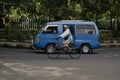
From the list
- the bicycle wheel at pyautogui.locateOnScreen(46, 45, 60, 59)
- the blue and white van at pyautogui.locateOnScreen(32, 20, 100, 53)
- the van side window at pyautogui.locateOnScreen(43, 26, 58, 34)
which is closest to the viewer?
the bicycle wheel at pyautogui.locateOnScreen(46, 45, 60, 59)

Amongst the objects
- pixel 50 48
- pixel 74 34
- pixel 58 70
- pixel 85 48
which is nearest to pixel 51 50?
pixel 50 48

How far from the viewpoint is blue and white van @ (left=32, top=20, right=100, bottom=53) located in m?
26.8

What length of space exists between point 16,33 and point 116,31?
824 centimetres

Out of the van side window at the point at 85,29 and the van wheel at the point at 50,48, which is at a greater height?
the van side window at the point at 85,29

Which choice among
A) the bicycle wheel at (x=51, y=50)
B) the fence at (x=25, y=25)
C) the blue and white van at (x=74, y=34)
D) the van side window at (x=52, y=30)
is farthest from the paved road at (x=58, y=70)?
the fence at (x=25, y=25)

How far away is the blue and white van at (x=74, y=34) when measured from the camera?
87.8 ft

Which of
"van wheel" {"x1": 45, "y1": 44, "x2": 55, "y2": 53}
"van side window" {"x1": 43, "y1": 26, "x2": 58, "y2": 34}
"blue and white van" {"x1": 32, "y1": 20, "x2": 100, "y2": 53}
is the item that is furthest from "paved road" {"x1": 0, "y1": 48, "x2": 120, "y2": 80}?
"van side window" {"x1": 43, "y1": 26, "x2": 58, "y2": 34}

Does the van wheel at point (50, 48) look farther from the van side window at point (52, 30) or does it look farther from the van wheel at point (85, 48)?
the van wheel at point (85, 48)

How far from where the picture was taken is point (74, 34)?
2720 cm

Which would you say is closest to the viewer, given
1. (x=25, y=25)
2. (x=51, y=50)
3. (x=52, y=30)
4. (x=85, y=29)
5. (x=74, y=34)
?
(x=51, y=50)

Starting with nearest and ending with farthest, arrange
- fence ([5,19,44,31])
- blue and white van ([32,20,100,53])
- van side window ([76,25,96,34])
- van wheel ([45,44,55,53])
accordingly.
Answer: van wheel ([45,44,55,53]), blue and white van ([32,20,100,53]), van side window ([76,25,96,34]), fence ([5,19,44,31])

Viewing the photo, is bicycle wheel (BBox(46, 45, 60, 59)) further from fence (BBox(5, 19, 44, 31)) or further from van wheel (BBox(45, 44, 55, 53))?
fence (BBox(5, 19, 44, 31))

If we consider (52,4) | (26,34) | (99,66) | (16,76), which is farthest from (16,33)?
(16,76)

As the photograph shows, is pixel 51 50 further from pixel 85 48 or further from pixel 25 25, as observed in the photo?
pixel 25 25
